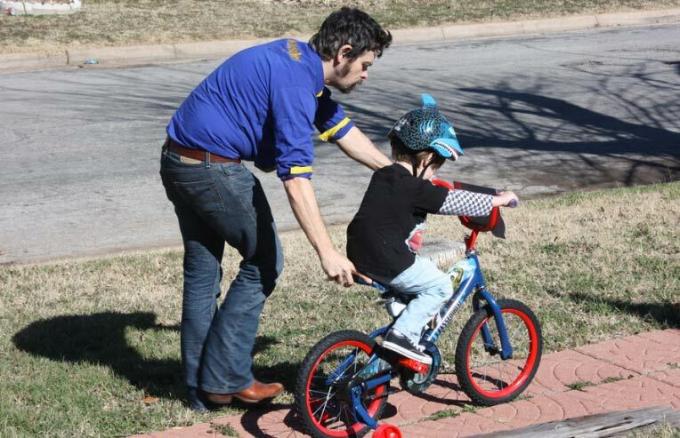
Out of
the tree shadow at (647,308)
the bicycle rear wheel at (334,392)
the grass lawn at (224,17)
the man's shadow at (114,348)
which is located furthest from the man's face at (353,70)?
the grass lawn at (224,17)

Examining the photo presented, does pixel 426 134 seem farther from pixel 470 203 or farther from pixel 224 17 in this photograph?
pixel 224 17

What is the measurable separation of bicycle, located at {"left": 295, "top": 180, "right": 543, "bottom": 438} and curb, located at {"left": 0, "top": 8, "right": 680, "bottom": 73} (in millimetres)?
12602

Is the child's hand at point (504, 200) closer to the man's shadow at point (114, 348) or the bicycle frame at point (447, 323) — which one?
the bicycle frame at point (447, 323)

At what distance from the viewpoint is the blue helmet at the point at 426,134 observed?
15.0ft

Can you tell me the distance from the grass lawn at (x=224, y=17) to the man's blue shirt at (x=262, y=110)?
13.3 metres

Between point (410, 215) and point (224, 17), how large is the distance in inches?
637

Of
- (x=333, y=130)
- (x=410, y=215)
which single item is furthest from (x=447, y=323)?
(x=333, y=130)

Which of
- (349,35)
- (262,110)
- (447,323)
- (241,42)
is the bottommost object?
(241,42)

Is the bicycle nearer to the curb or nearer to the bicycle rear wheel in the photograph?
the bicycle rear wheel

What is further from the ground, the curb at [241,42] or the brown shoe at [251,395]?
the brown shoe at [251,395]

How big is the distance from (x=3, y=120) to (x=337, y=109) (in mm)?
8215

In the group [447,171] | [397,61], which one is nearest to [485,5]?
[397,61]

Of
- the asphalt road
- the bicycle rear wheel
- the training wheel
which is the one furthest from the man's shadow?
the asphalt road

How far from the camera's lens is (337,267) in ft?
14.0
